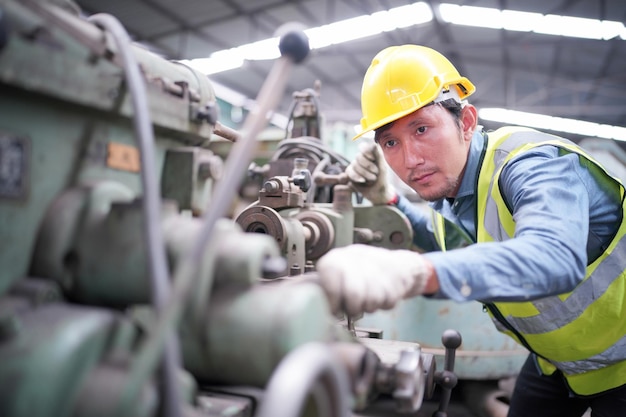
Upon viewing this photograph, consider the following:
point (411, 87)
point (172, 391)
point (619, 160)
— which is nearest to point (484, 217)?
point (411, 87)

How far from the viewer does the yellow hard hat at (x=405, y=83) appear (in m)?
1.32

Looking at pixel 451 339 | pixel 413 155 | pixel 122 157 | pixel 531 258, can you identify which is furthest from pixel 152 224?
pixel 413 155

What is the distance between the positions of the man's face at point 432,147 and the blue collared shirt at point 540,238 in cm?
25

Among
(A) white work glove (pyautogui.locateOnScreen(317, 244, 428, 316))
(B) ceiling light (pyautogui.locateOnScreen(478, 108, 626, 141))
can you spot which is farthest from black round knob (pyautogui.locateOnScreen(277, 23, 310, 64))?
(B) ceiling light (pyautogui.locateOnScreen(478, 108, 626, 141))

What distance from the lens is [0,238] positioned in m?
0.54

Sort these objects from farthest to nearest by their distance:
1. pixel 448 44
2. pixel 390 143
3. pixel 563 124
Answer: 1. pixel 563 124
2. pixel 448 44
3. pixel 390 143

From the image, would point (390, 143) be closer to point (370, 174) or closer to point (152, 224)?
point (370, 174)

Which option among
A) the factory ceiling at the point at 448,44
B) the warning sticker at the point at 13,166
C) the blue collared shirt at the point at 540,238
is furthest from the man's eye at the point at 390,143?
the factory ceiling at the point at 448,44

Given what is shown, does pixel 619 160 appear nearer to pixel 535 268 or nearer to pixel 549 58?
pixel 535 268

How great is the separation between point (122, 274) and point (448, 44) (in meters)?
7.52

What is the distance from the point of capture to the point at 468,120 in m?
1.42

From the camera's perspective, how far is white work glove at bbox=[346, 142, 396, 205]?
1684 millimetres

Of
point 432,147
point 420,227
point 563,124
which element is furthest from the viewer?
point 563,124

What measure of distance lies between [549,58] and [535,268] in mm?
7548
